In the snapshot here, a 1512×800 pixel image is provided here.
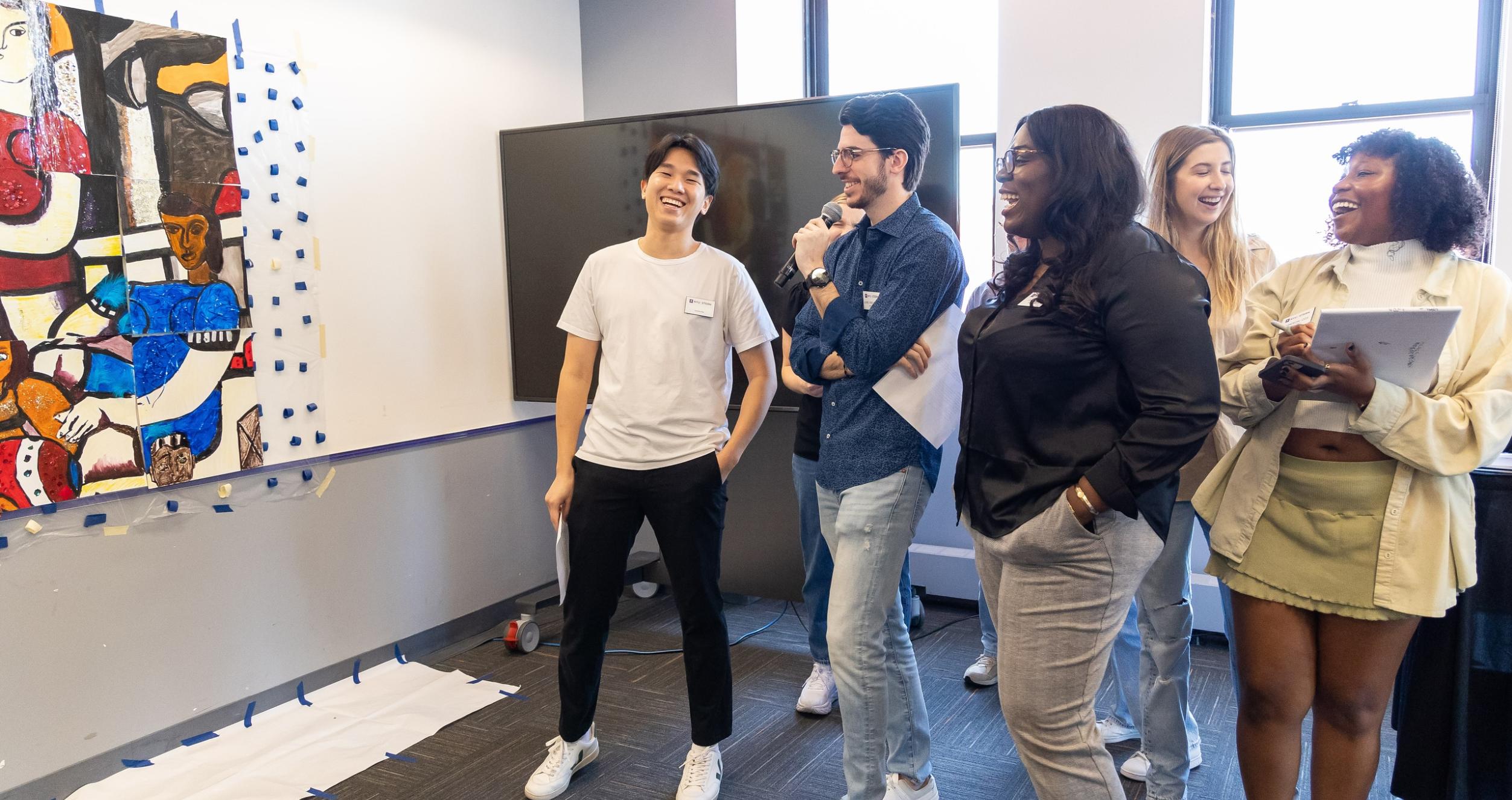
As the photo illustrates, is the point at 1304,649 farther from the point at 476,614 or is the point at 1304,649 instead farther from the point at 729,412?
the point at 476,614

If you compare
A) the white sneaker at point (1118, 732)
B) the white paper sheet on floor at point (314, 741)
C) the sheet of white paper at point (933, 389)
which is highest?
the sheet of white paper at point (933, 389)

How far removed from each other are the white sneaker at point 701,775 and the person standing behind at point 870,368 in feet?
1.56

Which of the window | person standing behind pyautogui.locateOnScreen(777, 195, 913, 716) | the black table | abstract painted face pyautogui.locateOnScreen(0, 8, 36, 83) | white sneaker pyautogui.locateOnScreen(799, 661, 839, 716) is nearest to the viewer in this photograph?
the black table

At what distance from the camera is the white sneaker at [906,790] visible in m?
2.05

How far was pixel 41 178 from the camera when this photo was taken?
225cm

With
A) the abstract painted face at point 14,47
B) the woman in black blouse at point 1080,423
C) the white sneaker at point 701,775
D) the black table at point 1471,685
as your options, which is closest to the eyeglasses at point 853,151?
the woman in black blouse at point 1080,423

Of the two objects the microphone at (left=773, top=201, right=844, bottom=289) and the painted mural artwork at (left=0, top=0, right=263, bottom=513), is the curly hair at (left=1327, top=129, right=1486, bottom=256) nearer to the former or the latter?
the microphone at (left=773, top=201, right=844, bottom=289)

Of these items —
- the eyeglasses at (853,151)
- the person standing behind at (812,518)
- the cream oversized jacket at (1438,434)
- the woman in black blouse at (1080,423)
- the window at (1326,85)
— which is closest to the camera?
the woman in black blouse at (1080,423)

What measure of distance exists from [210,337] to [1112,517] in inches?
93.5

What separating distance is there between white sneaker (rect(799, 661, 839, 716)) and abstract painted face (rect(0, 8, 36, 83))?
251 cm

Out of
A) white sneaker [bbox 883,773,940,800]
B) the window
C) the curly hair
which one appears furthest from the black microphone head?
the window

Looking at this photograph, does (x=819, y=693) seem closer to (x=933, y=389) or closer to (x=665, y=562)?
(x=665, y=562)

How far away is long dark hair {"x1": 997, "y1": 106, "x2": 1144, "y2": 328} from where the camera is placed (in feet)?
4.57

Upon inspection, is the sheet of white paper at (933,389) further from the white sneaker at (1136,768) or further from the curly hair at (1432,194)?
the white sneaker at (1136,768)
